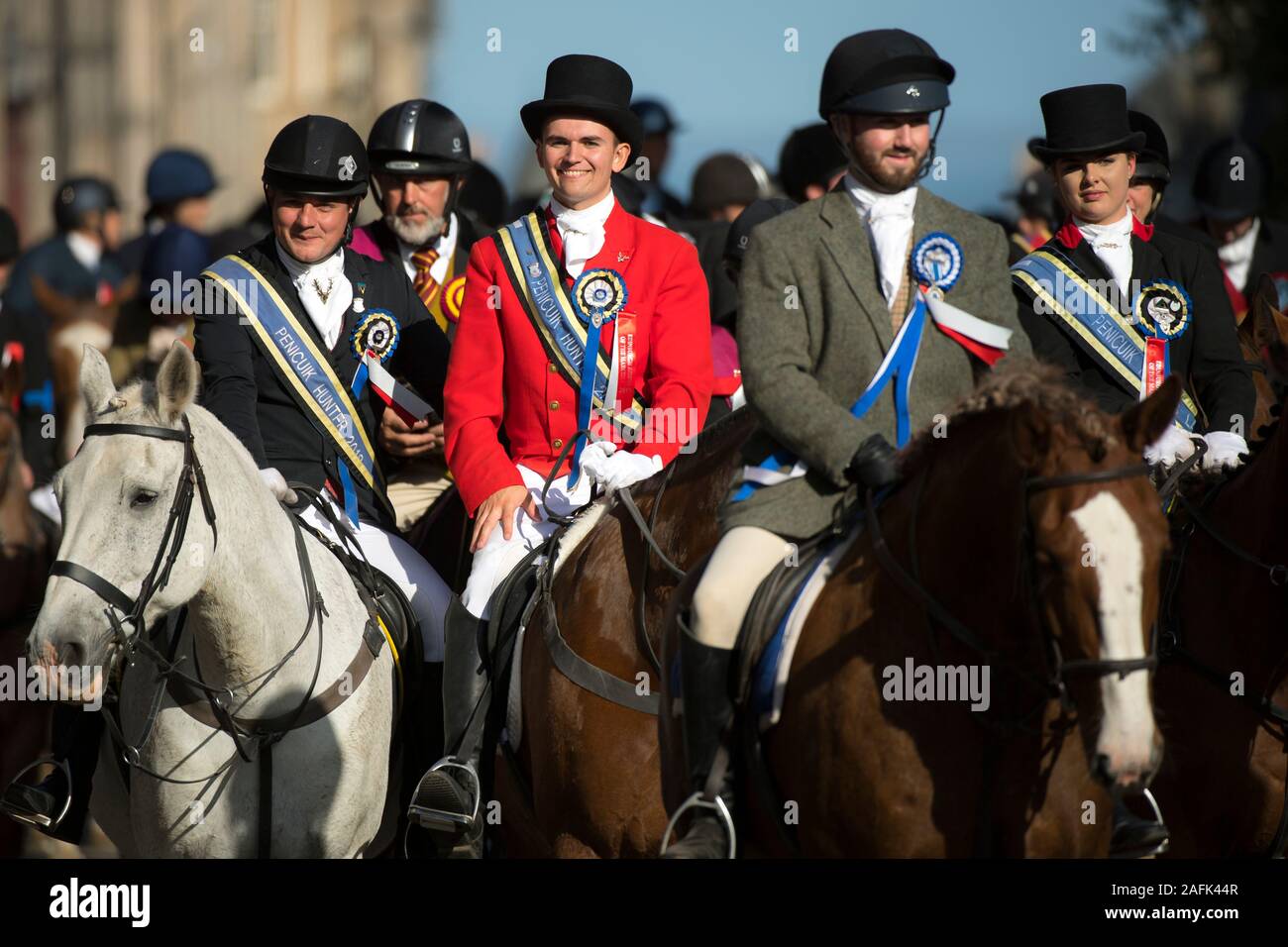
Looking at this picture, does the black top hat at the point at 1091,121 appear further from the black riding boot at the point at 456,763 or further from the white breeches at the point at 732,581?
the black riding boot at the point at 456,763

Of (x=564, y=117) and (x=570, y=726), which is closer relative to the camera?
(x=570, y=726)

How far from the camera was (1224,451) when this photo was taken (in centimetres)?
705

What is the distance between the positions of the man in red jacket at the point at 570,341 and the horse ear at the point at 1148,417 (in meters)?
2.73

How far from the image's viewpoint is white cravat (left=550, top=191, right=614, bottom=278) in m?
7.59

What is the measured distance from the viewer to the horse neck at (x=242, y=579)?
21.6ft

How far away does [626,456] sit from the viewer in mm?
7262

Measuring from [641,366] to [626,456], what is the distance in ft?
1.57

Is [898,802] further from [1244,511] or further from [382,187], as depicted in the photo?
[382,187]

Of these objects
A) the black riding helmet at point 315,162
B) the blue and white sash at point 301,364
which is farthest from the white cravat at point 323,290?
the black riding helmet at point 315,162

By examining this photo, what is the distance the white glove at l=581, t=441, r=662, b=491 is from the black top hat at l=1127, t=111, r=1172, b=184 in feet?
10.6

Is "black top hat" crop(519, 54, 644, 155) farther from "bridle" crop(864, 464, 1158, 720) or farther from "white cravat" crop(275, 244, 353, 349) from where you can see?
"bridle" crop(864, 464, 1158, 720)

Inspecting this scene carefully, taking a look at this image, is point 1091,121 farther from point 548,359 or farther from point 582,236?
point 548,359
